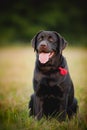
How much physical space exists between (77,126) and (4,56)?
0.93 meters

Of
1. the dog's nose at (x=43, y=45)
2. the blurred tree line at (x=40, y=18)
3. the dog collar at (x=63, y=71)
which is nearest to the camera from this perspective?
the dog's nose at (x=43, y=45)

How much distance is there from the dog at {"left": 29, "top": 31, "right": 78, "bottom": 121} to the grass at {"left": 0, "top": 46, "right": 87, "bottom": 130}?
105 mm

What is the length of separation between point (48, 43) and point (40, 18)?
0.37 m

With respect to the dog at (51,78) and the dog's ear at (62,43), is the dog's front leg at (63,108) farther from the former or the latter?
the dog's ear at (62,43)

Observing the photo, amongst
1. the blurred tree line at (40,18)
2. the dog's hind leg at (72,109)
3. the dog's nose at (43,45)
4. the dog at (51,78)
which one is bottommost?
the dog's hind leg at (72,109)

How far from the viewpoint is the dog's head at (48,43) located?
525 centimetres

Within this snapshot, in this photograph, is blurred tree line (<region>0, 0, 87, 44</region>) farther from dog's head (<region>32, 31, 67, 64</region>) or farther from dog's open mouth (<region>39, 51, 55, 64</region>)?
dog's open mouth (<region>39, 51, 55, 64</region>)

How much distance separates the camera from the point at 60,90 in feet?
17.5

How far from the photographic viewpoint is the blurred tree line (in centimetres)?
546

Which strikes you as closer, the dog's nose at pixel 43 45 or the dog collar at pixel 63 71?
the dog's nose at pixel 43 45

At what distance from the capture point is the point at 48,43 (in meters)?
5.26

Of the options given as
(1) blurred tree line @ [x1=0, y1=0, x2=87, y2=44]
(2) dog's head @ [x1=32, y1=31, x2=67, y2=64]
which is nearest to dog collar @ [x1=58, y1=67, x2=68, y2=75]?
(2) dog's head @ [x1=32, y1=31, x2=67, y2=64]

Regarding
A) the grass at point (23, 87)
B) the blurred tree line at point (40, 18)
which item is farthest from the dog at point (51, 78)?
the blurred tree line at point (40, 18)

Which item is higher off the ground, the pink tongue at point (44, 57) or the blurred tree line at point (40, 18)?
the blurred tree line at point (40, 18)
